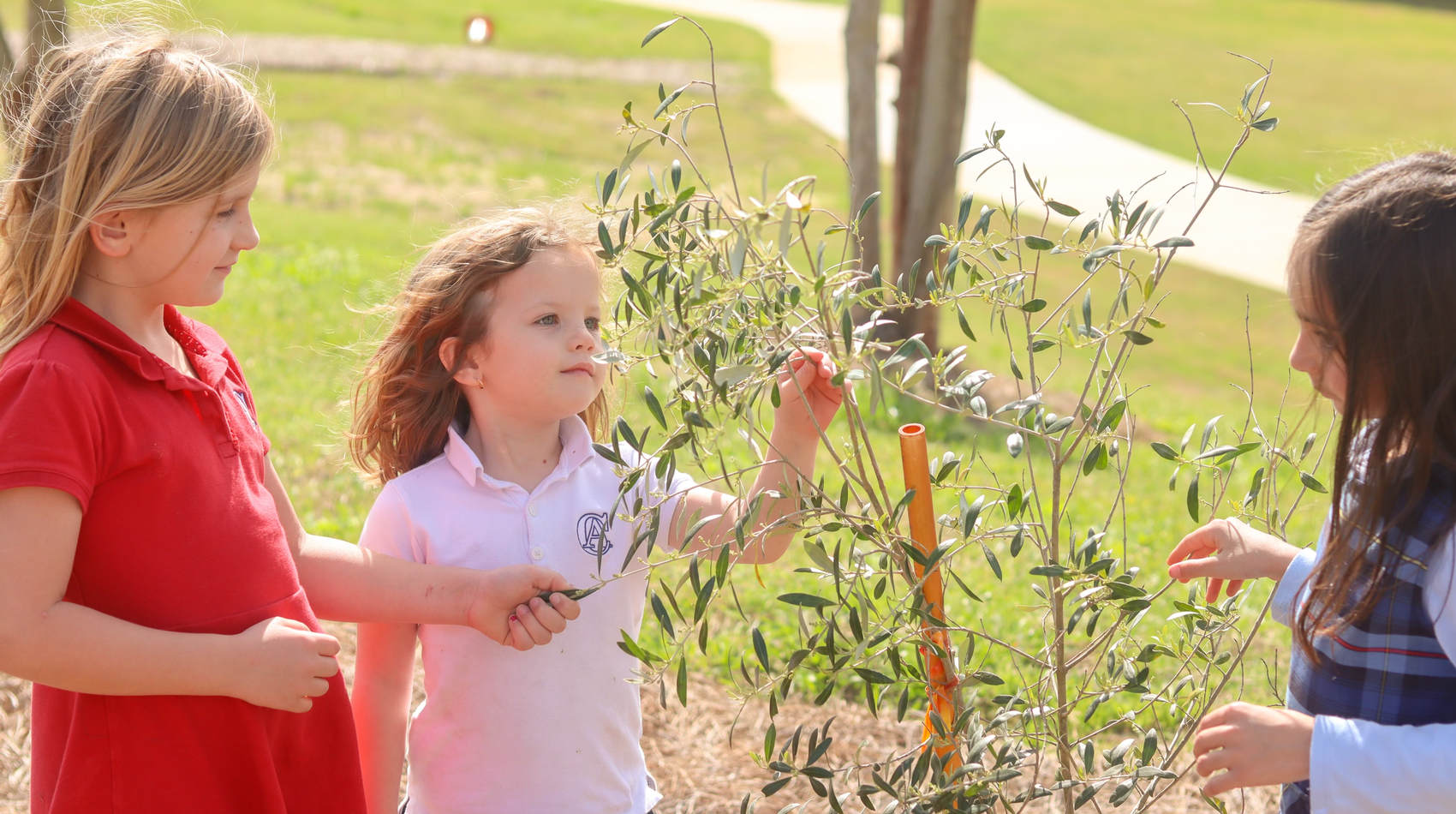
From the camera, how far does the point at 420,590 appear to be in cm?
212

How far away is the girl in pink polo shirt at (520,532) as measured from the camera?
7.29 ft

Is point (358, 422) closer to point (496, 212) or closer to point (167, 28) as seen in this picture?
point (496, 212)

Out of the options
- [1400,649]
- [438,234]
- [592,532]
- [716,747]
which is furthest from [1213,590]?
[438,234]

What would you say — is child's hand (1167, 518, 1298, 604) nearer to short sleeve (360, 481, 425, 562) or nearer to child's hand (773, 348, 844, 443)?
child's hand (773, 348, 844, 443)

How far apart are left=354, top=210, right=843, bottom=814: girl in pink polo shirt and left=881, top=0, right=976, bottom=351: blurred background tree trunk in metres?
4.75

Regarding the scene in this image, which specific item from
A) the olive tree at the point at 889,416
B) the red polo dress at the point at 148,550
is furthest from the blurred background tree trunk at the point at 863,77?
the red polo dress at the point at 148,550

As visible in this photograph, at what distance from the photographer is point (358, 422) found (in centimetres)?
250

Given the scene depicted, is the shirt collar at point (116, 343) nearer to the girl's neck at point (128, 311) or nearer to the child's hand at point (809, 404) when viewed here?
the girl's neck at point (128, 311)

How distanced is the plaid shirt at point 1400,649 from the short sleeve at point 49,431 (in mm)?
1752

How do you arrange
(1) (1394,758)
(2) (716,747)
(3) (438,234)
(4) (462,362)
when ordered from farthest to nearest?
(2) (716,747)
(3) (438,234)
(4) (462,362)
(1) (1394,758)

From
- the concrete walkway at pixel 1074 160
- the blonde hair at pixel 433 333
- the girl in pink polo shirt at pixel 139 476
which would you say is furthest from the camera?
the concrete walkway at pixel 1074 160

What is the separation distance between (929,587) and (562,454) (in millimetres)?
761

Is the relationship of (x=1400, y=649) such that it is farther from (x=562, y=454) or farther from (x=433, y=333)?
(x=433, y=333)

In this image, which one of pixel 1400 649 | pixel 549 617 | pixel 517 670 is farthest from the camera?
pixel 517 670
